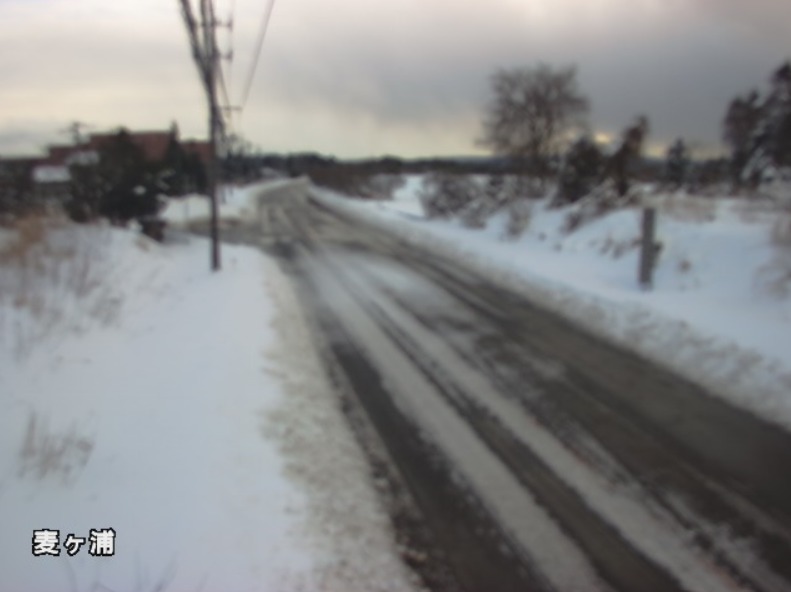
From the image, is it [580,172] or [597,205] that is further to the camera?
[580,172]

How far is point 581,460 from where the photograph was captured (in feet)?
16.6

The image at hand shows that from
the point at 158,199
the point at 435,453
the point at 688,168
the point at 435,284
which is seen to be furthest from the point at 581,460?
the point at 688,168

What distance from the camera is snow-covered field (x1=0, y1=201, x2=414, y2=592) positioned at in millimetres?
3684

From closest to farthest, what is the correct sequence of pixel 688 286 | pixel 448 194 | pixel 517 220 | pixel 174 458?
pixel 174 458 < pixel 688 286 < pixel 517 220 < pixel 448 194

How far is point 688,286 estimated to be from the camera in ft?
34.3

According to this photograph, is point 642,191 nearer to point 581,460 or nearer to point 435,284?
point 435,284

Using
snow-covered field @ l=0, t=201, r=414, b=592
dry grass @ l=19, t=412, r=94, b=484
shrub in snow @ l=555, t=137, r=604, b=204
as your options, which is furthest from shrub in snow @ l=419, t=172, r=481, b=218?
dry grass @ l=19, t=412, r=94, b=484

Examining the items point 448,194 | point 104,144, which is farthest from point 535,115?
point 104,144

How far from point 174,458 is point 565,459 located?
132 inches

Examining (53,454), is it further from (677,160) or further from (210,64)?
(677,160)

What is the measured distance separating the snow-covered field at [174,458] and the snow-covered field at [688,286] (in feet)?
14.9

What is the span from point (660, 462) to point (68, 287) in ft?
31.4

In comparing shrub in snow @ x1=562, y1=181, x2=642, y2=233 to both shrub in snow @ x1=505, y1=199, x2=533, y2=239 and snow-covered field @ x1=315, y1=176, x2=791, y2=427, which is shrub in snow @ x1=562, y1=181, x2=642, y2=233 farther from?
shrub in snow @ x1=505, y1=199, x2=533, y2=239

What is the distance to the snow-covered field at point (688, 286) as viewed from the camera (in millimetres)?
7031
